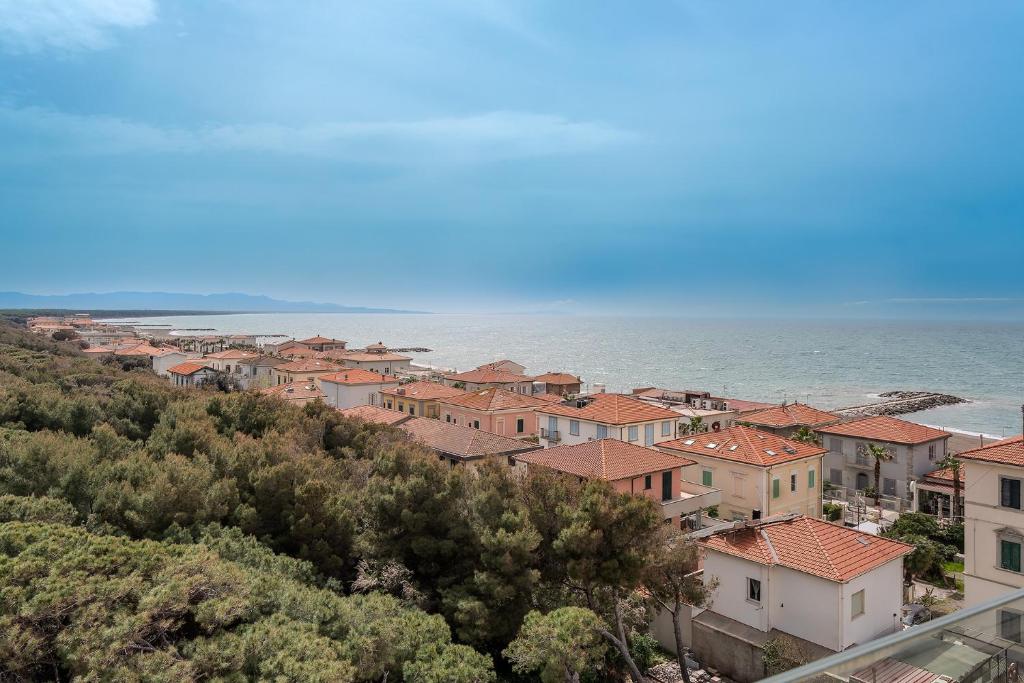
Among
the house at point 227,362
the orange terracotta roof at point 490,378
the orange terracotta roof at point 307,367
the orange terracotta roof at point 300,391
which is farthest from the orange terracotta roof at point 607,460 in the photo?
the house at point 227,362

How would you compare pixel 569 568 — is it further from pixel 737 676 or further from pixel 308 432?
pixel 308 432

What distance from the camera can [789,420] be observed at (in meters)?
42.7

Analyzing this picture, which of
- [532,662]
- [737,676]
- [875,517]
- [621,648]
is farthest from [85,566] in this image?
[875,517]

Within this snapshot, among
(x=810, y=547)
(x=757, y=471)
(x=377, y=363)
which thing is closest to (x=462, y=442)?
(x=757, y=471)

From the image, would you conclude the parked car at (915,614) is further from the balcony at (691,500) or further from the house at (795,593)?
the balcony at (691,500)

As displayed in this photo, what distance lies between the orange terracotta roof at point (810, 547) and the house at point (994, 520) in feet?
10.4

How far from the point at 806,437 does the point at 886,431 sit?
16.6 ft

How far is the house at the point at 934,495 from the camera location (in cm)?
3097

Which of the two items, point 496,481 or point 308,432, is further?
point 308,432

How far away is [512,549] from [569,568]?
54.0 inches

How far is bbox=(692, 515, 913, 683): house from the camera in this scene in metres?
16.2

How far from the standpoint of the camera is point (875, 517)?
3092 cm

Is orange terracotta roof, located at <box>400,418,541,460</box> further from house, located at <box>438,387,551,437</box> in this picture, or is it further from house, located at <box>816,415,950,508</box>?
house, located at <box>816,415,950,508</box>

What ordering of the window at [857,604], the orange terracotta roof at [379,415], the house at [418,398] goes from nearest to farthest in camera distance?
the window at [857,604] → the orange terracotta roof at [379,415] → the house at [418,398]
